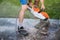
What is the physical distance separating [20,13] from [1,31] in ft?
0.98

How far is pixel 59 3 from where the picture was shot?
3.82m

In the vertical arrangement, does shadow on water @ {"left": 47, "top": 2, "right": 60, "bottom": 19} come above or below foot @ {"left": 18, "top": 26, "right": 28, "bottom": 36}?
above

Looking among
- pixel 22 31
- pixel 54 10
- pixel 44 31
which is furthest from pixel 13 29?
pixel 54 10

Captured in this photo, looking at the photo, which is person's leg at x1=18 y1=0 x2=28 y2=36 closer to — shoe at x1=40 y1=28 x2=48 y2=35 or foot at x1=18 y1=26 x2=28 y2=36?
foot at x1=18 y1=26 x2=28 y2=36

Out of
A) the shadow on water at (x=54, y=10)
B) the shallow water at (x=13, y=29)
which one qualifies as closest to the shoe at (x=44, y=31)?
the shallow water at (x=13, y=29)

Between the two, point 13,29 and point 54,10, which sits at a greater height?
point 54,10

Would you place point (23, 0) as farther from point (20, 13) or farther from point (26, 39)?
point (26, 39)

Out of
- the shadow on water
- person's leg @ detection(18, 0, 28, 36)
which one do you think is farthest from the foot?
the shadow on water

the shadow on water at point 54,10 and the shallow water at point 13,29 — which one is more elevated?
the shadow on water at point 54,10

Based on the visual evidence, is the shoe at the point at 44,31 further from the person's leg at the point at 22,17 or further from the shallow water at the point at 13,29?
the person's leg at the point at 22,17

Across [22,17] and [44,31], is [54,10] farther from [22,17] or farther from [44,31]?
[22,17]

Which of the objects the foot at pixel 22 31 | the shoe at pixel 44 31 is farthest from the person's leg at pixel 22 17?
Answer: the shoe at pixel 44 31

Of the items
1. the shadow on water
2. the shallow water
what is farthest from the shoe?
the shadow on water

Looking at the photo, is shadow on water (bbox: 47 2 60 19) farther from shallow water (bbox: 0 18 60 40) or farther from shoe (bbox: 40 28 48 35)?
shoe (bbox: 40 28 48 35)
